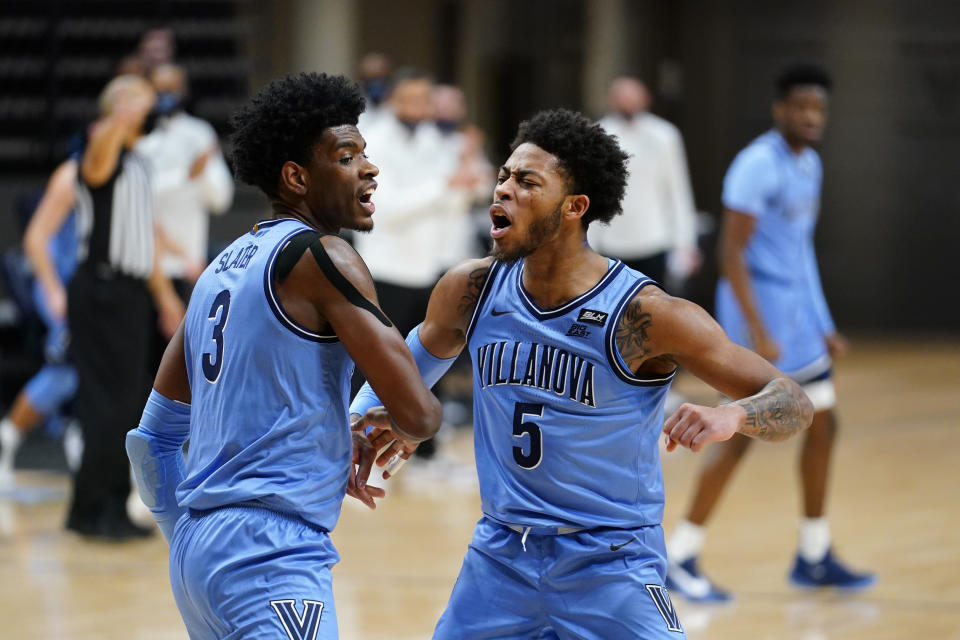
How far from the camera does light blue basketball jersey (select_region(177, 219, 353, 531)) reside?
9.51 ft

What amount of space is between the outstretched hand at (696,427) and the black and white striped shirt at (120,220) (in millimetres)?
4472

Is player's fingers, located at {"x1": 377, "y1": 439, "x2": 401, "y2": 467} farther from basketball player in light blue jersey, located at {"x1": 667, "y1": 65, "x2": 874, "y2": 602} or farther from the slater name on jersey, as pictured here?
basketball player in light blue jersey, located at {"x1": 667, "y1": 65, "x2": 874, "y2": 602}

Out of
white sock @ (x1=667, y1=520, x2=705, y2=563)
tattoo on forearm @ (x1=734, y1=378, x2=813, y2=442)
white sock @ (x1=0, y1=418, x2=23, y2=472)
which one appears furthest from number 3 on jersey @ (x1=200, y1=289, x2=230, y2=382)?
white sock @ (x1=0, y1=418, x2=23, y2=472)

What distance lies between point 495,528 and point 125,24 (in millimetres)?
10892

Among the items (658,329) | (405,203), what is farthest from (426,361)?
(405,203)

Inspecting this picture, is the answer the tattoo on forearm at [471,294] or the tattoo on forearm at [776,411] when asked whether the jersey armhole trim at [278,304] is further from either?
the tattoo on forearm at [776,411]

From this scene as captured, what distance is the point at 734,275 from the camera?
6000mm

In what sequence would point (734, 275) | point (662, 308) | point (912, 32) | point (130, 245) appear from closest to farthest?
point (662, 308) → point (734, 275) → point (130, 245) → point (912, 32)

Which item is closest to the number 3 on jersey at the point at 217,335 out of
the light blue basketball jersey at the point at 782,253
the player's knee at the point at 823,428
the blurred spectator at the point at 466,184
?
the light blue basketball jersey at the point at 782,253

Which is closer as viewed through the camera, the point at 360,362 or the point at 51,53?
the point at 360,362

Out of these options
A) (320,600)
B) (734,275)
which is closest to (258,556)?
(320,600)

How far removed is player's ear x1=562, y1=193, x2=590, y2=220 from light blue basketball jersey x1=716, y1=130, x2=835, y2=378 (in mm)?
2639

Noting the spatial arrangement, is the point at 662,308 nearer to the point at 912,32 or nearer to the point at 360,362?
the point at 360,362

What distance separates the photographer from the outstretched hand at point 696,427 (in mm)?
2895
